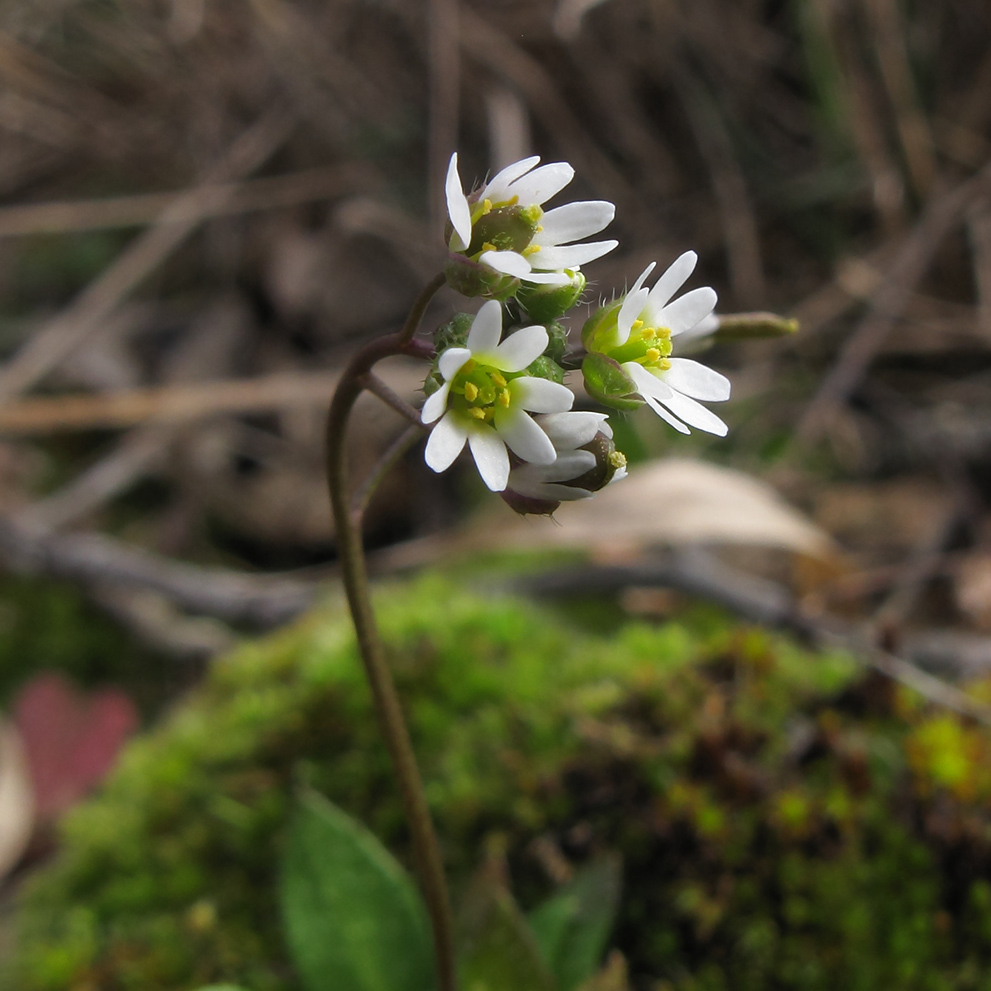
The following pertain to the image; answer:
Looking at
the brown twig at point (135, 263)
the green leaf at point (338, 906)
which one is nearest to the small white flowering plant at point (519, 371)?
the green leaf at point (338, 906)

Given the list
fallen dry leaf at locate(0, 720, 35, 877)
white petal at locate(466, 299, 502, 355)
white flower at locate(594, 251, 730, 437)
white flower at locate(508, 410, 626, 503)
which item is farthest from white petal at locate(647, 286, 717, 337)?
fallen dry leaf at locate(0, 720, 35, 877)

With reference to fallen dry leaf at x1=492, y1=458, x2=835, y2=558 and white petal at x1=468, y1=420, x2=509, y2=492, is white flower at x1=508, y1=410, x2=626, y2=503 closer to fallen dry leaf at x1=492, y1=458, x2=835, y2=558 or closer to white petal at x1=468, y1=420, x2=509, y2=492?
white petal at x1=468, y1=420, x2=509, y2=492

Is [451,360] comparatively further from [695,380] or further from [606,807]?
[606,807]

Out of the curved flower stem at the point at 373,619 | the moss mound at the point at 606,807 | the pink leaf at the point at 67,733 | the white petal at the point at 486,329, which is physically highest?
the white petal at the point at 486,329

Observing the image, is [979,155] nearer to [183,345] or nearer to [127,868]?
[183,345]

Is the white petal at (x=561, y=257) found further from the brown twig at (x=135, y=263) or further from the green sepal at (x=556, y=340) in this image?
the brown twig at (x=135, y=263)
